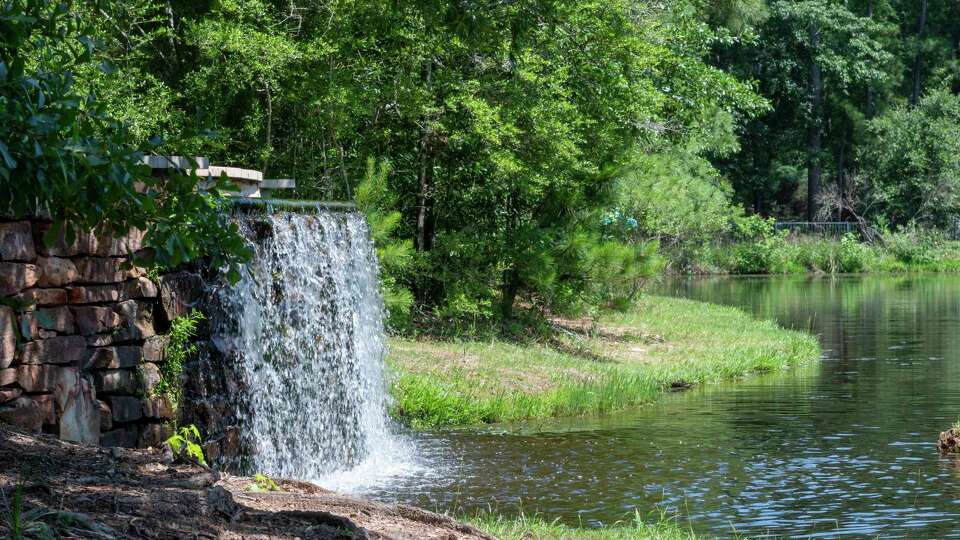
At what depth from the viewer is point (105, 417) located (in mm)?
8930

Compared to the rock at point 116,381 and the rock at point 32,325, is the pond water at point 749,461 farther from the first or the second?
the rock at point 32,325

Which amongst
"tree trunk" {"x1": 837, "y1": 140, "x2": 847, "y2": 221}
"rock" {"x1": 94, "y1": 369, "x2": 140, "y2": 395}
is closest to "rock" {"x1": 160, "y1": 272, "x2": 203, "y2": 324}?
"rock" {"x1": 94, "y1": 369, "x2": 140, "y2": 395}

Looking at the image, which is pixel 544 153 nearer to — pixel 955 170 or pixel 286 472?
pixel 286 472

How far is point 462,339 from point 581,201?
11.3 feet

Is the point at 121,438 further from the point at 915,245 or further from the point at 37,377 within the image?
the point at 915,245

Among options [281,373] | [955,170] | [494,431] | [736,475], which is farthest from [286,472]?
[955,170]

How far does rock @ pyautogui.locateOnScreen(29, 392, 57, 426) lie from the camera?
8133mm

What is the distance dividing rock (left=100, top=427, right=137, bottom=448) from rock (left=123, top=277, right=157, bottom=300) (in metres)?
0.98

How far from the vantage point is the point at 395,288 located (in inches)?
697

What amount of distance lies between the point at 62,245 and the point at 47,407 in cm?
111

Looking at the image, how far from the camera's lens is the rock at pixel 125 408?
908 centimetres

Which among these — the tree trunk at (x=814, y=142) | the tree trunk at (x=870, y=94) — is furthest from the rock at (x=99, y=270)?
the tree trunk at (x=870, y=94)

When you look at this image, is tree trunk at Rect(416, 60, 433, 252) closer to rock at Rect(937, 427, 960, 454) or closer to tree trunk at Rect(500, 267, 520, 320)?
tree trunk at Rect(500, 267, 520, 320)

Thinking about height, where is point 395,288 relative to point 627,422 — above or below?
above
